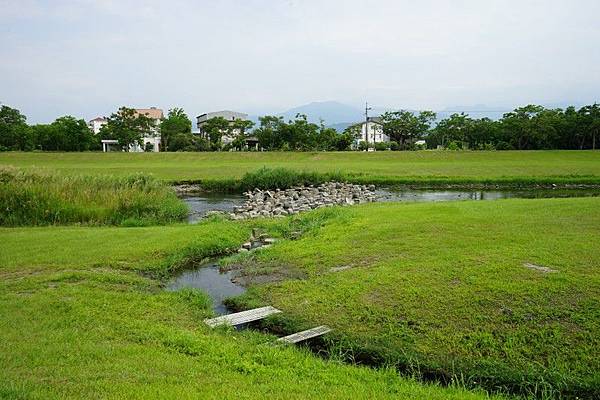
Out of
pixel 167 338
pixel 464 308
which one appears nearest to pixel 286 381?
pixel 167 338

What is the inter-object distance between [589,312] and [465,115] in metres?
69.3

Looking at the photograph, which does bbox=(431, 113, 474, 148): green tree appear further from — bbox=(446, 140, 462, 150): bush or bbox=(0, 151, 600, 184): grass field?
bbox=(0, 151, 600, 184): grass field

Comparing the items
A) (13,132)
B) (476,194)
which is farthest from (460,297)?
(13,132)

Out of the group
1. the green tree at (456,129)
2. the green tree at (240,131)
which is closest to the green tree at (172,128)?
the green tree at (240,131)

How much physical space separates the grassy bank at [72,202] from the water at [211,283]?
6479 mm

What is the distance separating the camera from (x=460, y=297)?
786 centimetres

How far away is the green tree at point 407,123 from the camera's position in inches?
2891

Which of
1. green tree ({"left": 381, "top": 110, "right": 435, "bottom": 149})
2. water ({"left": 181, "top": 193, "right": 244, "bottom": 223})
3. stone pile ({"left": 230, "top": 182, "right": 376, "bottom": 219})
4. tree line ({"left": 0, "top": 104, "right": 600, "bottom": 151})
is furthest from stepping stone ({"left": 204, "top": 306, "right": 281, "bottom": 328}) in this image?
green tree ({"left": 381, "top": 110, "right": 435, "bottom": 149})

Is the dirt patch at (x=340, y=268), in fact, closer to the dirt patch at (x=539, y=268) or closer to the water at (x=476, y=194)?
the dirt patch at (x=539, y=268)

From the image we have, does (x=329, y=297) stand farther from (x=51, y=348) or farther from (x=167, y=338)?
(x=51, y=348)

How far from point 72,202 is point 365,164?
35.6 m

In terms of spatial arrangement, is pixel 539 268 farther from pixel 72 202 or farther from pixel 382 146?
pixel 382 146

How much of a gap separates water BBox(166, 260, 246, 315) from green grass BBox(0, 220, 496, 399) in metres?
0.45

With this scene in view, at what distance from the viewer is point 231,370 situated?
5.59 metres
